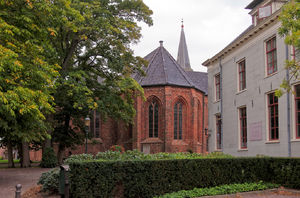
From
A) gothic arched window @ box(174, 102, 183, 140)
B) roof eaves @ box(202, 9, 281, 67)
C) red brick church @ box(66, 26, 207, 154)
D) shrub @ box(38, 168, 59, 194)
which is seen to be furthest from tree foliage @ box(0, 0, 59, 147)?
gothic arched window @ box(174, 102, 183, 140)

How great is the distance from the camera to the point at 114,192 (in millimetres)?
9047

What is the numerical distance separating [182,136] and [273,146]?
61.5ft

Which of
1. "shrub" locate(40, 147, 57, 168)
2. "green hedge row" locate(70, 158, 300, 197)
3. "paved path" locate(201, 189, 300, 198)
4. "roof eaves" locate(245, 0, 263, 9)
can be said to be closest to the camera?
"green hedge row" locate(70, 158, 300, 197)

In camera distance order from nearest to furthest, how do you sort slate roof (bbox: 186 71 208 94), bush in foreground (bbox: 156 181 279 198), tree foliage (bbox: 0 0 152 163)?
bush in foreground (bbox: 156 181 279 198) < tree foliage (bbox: 0 0 152 163) < slate roof (bbox: 186 71 208 94)

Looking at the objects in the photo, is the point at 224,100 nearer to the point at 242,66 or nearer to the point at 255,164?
the point at 242,66

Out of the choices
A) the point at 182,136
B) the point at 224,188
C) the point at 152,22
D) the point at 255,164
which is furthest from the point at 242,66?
the point at 182,136

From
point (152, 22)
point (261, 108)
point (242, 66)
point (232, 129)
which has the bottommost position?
point (232, 129)

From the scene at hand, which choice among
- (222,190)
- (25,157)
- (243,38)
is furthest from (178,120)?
(222,190)

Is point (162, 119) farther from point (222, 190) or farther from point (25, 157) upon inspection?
point (222, 190)

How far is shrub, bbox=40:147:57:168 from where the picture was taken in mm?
23000

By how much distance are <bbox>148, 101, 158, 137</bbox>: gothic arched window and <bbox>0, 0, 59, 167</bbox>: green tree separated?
2016 cm

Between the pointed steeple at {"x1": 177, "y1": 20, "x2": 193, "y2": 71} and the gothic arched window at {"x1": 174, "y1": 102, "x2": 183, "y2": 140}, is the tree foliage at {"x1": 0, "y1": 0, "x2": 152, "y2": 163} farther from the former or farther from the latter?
the pointed steeple at {"x1": 177, "y1": 20, "x2": 193, "y2": 71}

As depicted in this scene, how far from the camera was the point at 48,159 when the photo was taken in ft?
75.8

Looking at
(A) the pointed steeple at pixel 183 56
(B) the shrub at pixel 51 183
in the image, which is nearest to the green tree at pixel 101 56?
(B) the shrub at pixel 51 183
